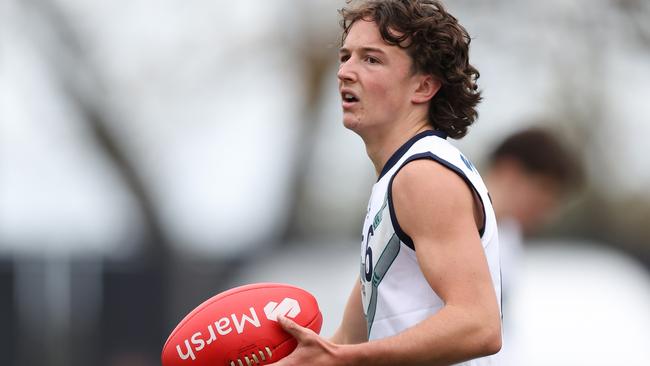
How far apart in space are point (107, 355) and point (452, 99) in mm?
10476

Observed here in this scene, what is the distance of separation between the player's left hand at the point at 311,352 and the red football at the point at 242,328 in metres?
0.21

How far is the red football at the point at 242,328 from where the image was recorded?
16.0 feet

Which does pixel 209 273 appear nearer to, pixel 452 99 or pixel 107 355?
pixel 107 355

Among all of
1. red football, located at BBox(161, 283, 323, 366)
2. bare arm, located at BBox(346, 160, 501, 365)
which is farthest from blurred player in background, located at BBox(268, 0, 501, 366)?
red football, located at BBox(161, 283, 323, 366)

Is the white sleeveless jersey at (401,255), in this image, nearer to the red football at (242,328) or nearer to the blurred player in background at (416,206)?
the blurred player in background at (416,206)

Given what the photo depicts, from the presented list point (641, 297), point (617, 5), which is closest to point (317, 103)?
point (617, 5)

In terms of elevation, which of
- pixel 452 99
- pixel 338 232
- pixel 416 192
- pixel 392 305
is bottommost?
pixel 392 305

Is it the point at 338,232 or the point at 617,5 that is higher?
the point at 617,5

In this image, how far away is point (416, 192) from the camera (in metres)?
4.59

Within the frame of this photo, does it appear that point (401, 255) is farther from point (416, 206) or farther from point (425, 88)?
point (425, 88)

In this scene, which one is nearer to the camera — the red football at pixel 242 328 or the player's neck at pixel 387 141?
the red football at pixel 242 328

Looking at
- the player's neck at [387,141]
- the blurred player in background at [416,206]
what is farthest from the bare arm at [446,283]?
the player's neck at [387,141]

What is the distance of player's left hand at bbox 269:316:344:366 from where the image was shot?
4504mm

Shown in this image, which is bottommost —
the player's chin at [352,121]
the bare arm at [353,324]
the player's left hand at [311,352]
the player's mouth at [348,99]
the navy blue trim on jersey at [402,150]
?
the player's left hand at [311,352]
